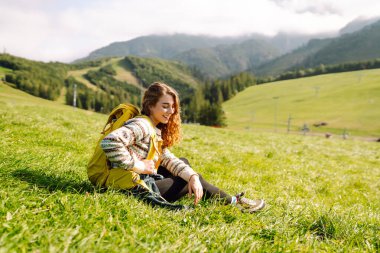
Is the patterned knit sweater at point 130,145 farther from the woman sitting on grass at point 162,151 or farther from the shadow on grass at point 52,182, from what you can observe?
the shadow on grass at point 52,182

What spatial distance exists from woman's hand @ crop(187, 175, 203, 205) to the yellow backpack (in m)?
0.84

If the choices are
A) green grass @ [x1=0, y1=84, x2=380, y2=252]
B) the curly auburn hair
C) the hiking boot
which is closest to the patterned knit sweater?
the curly auburn hair

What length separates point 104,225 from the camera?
144 inches

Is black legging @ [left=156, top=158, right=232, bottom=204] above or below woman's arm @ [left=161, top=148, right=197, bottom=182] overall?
below

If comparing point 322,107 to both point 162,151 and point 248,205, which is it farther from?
point 248,205

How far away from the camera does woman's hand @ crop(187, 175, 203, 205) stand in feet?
17.4

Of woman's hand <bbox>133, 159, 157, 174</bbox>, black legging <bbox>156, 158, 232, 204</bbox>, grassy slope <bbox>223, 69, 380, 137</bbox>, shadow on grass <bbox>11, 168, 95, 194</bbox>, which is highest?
woman's hand <bbox>133, 159, 157, 174</bbox>

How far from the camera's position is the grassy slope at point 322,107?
124750 millimetres

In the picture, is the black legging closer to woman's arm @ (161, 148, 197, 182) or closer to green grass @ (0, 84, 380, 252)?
woman's arm @ (161, 148, 197, 182)

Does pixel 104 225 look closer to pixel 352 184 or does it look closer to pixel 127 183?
pixel 127 183

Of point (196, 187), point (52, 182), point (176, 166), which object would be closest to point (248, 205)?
point (196, 187)

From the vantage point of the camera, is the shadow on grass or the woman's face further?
the woman's face

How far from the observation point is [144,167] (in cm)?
523

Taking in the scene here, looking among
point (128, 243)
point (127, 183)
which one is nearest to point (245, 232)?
point (128, 243)
